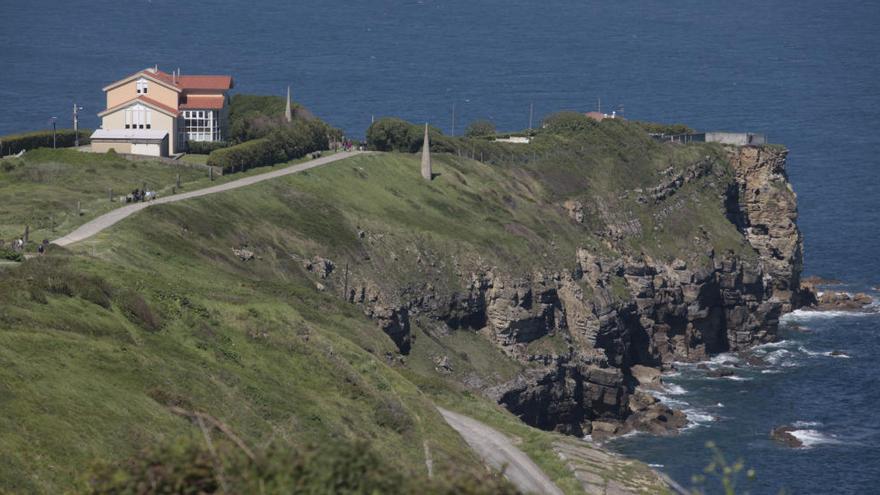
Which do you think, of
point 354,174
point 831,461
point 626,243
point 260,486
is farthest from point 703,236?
point 260,486

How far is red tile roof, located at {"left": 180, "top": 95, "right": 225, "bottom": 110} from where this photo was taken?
5846 inches

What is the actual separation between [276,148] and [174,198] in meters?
27.4

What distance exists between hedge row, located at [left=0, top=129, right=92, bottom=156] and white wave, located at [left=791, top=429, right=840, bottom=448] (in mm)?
63892

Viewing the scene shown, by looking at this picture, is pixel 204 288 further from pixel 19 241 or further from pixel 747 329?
pixel 747 329

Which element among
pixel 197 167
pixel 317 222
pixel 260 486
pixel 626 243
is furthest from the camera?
pixel 626 243

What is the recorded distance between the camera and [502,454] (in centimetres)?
7538

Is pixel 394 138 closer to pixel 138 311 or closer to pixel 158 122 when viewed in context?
pixel 158 122

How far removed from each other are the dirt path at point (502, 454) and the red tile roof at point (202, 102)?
70.9m

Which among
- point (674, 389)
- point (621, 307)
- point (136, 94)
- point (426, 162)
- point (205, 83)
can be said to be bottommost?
point (674, 389)

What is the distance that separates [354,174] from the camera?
139375mm

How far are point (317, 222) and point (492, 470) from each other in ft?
189

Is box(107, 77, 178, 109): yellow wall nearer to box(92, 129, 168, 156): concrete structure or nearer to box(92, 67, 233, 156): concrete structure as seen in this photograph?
box(92, 67, 233, 156): concrete structure

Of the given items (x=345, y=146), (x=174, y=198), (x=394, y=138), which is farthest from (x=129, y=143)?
(x=394, y=138)

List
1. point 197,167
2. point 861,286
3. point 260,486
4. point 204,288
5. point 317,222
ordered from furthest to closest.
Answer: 1. point 861,286
2. point 197,167
3. point 317,222
4. point 204,288
5. point 260,486
